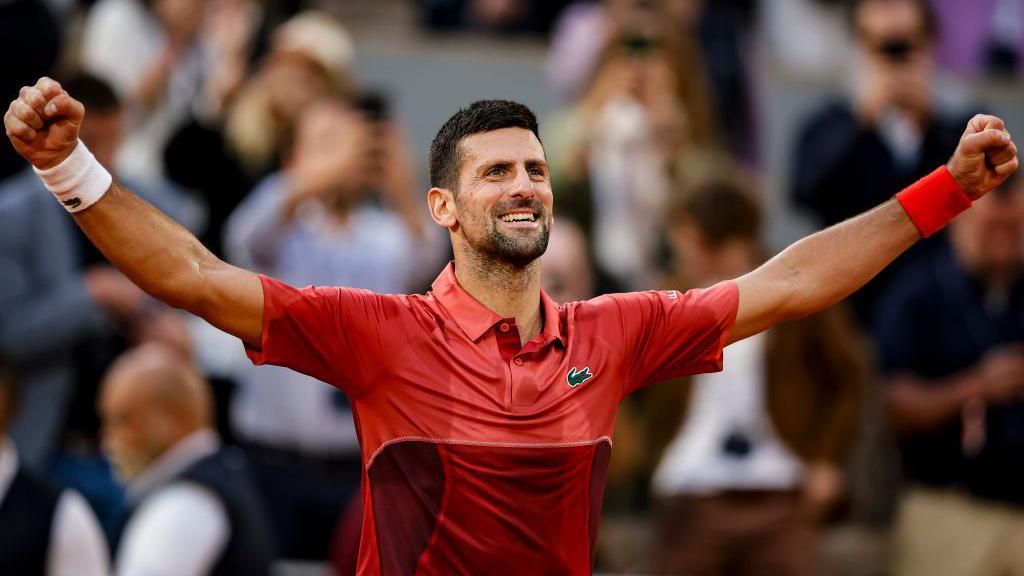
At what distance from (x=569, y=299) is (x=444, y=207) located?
3.37 m

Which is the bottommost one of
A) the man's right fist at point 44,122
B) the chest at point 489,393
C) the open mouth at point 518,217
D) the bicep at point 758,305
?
the chest at point 489,393

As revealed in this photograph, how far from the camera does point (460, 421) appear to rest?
4.34m

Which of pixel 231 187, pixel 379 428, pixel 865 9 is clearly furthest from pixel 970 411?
pixel 379 428

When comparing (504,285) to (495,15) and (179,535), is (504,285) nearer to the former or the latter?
(179,535)

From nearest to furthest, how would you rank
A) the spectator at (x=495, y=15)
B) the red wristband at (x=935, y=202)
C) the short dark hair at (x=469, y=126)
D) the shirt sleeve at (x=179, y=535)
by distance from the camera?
the short dark hair at (x=469, y=126), the red wristband at (x=935, y=202), the shirt sleeve at (x=179, y=535), the spectator at (x=495, y=15)

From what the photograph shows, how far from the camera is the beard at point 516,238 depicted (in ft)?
14.3

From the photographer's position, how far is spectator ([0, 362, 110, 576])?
6.63 m

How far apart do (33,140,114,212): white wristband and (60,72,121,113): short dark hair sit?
3.95 metres

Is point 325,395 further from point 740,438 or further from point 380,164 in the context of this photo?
point 740,438

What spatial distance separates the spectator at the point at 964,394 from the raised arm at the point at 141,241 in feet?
15.7

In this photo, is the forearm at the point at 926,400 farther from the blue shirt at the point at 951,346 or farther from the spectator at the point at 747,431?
the spectator at the point at 747,431

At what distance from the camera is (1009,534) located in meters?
8.18

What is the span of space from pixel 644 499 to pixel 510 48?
366 cm

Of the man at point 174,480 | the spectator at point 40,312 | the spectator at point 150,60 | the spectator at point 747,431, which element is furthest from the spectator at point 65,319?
the spectator at point 747,431
